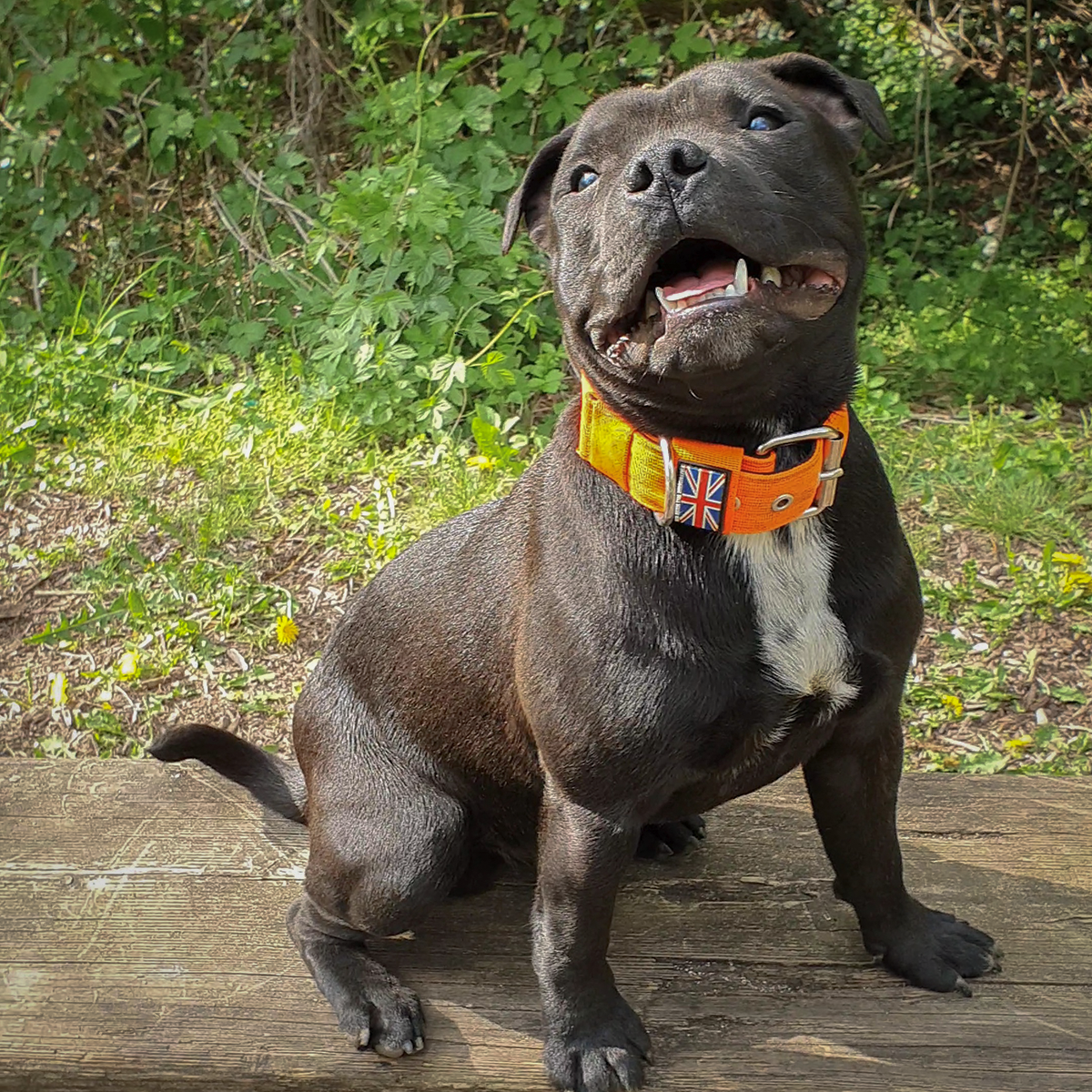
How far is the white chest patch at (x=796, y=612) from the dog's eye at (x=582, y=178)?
2.11ft

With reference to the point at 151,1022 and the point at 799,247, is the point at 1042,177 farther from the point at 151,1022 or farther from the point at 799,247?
the point at 151,1022

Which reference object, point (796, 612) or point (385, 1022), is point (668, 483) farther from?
point (385, 1022)

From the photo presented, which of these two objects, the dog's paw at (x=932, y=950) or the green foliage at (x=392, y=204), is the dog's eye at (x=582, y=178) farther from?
the green foliage at (x=392, y=204)

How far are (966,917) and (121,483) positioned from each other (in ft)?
10.8

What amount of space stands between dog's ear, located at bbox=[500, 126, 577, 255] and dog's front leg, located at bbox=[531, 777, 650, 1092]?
0.98 m

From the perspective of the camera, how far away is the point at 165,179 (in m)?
5.93

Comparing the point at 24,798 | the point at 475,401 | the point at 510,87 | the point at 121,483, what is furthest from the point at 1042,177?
the point at 24,798

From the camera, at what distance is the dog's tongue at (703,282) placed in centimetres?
194

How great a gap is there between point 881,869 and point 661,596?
0.78 m

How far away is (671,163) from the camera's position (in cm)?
184

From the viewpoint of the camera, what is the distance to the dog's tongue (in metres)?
1.94

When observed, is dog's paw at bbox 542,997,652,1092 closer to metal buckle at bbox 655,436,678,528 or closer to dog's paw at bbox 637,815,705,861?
dog's paw at bbox 637,815,705,861

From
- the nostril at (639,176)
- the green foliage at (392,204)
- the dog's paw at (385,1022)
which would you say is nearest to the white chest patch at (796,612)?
the nostril at (639,176)

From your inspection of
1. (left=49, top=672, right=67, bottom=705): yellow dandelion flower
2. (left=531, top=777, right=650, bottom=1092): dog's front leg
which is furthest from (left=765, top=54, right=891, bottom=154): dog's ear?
(left=49, top=672, right=67, bottom=705): yellow dandelion flower
